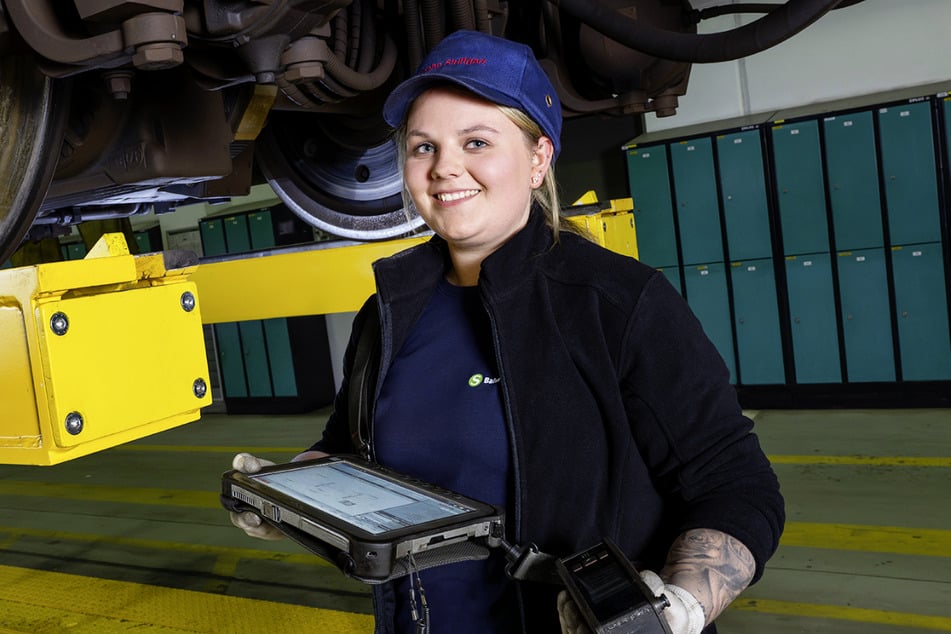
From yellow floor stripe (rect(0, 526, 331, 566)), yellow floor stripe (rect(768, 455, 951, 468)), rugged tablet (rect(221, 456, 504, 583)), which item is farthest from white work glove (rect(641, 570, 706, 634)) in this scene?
yellow floor stripe (rect(768, 455, 951, 468))

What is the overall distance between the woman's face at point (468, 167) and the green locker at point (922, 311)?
645 cm

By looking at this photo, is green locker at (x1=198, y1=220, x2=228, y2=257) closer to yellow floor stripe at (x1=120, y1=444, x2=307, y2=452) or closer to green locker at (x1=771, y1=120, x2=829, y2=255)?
yellow floor stripe at (x1=120, y1=444, x2=307, y2=452)

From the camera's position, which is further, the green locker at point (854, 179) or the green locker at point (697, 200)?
the green locker at point (697, 200)

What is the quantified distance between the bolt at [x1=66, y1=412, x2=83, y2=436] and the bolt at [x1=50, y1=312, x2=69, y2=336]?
193 mm

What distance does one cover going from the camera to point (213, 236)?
32.6 feet

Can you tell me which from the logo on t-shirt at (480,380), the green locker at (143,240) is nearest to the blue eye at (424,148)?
the logo on t-shirt at (480,380)

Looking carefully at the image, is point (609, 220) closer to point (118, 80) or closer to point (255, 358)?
point (118, 80)

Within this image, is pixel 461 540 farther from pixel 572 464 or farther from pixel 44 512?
pixel 44 512

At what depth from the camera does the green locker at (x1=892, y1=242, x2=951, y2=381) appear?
6.84 meters

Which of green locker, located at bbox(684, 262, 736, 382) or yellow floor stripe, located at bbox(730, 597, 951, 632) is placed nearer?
yellow floor stripe, located at bbox(730, 597, 951, 632)

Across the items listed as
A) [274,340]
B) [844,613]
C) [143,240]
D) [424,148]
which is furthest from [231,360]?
[424,148]

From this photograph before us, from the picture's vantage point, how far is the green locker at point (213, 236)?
9.85 metres

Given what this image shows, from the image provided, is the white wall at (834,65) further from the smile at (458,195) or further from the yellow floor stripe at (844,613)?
the smile at (458,195)

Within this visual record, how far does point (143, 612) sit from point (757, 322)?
5328mm
